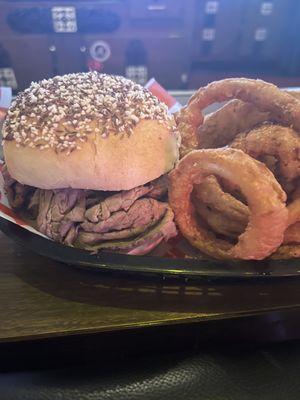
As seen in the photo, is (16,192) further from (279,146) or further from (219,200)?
(279,146)

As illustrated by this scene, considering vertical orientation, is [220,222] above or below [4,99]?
below

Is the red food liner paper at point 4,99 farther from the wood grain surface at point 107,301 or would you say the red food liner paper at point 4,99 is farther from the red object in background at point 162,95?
the wood grain surface at point 107,301

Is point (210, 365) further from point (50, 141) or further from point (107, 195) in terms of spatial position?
point (50, 141)

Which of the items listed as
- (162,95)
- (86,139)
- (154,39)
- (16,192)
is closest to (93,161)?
(86,139)

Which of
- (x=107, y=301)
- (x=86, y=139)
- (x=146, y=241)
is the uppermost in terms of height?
(x=86, y=139)

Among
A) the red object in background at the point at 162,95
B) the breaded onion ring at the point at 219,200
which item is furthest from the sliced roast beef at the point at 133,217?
the red object in background at the point at 162,95

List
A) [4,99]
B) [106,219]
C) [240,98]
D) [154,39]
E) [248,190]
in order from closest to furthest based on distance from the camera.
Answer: [248,190] → [106,219] → [240,98] → [4,99] → [154,39]

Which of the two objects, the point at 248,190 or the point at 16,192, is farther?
the point at 16,192
